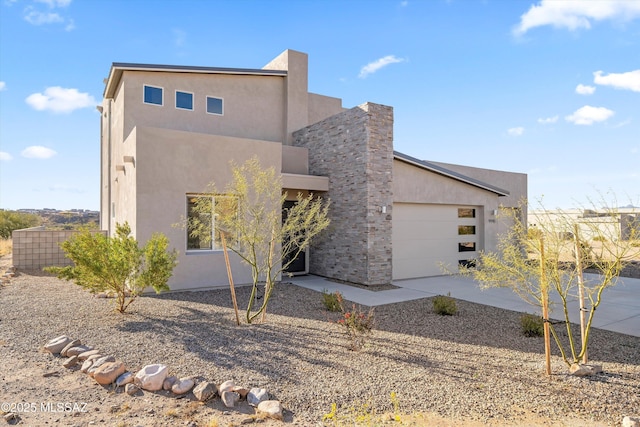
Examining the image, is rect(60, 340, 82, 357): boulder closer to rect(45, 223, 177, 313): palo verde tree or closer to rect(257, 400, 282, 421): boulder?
rect(45, 223, 177, 313): palo verde tree

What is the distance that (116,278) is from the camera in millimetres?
7289

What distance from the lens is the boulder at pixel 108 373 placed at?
14.4 feet

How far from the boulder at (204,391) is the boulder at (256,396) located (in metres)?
0.42

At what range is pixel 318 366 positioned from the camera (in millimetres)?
4930

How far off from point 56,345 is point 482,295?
31.6 ft

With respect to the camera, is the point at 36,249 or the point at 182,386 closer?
the point at 182,386

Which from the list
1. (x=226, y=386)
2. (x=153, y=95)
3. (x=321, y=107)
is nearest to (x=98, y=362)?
(x=226, y=386)

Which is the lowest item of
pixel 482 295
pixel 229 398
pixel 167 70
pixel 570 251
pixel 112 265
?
pixel 482 295

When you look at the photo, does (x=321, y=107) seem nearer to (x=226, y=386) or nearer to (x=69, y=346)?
(x=69, y=346)

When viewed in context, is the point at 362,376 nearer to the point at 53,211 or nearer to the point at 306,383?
the point at 306,383

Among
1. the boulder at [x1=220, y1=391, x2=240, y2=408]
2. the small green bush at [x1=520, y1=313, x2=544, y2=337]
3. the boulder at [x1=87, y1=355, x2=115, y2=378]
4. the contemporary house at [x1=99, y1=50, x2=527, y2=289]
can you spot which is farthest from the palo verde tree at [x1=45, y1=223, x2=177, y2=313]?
the small green bush at [x1=520, y1=313, x2=544, y2=337]

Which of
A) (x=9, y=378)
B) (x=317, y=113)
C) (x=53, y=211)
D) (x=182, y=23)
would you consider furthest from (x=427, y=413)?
(x=53, y=211)

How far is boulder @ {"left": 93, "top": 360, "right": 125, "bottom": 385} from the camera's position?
4.38 metres

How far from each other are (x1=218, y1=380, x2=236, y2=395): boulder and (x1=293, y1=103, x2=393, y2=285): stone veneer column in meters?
7.44
